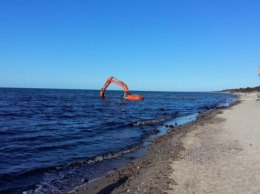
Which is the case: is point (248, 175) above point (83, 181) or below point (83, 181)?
above

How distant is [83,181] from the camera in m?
9.41

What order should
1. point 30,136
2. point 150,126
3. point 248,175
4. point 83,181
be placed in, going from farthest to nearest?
point 150,126 < point 30,136 < point 83,181 < point 248,175

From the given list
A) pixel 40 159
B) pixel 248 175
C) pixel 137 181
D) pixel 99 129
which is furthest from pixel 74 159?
pixel 99 129

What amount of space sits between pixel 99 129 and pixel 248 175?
47.0 ft

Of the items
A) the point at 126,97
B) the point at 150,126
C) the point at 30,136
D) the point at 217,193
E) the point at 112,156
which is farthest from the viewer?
the point at 126,97

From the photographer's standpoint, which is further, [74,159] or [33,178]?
[74,159]

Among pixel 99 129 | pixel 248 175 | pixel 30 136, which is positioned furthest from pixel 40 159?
pixel 99 129

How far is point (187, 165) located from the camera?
379 inches

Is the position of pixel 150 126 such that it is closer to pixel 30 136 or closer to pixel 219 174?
pixel 30 136

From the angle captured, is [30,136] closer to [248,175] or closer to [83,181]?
[83,181]

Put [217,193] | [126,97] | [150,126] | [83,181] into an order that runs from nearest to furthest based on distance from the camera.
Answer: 1. [217,193]
2. [83,181]
3. [150,126]
4. [126,97]

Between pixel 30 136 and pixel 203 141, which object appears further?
pixel 30 136

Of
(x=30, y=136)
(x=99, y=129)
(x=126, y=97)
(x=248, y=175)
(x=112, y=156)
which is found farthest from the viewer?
(x=126, y=97)

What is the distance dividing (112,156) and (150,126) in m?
11.6
